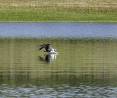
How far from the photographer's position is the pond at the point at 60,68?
34.0 metres

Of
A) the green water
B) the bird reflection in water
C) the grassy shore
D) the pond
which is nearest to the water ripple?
the pond

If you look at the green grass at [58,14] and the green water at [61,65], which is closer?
the green water at [61,65]

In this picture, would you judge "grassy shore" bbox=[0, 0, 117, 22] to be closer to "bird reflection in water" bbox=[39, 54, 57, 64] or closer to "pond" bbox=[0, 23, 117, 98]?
"pond" bbox=[0, 23, 117, 98]

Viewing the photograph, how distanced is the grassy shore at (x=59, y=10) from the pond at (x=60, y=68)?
27.2 m

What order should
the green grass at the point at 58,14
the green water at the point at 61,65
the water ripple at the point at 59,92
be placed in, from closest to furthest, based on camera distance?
the water ripple at the point at 59,92, the green water at the point at 61,65, the green grass at the point at 58,14

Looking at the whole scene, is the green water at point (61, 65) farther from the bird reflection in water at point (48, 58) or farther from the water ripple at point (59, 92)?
the water ripple at point (59, 92)

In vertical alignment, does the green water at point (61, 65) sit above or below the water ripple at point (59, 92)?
above

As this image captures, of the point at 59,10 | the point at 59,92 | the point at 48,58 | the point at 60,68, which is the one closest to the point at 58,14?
the point at 59,10

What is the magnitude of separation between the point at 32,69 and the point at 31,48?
37.2ft

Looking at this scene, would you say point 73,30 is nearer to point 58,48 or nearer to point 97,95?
point 58,48

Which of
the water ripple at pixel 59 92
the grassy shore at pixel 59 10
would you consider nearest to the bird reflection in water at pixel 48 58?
the water ripple at pixel 59 92

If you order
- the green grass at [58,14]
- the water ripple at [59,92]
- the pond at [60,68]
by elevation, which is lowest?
the water ripple at [59,92]

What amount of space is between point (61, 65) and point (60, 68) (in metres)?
1.38

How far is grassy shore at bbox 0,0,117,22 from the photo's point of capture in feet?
294
